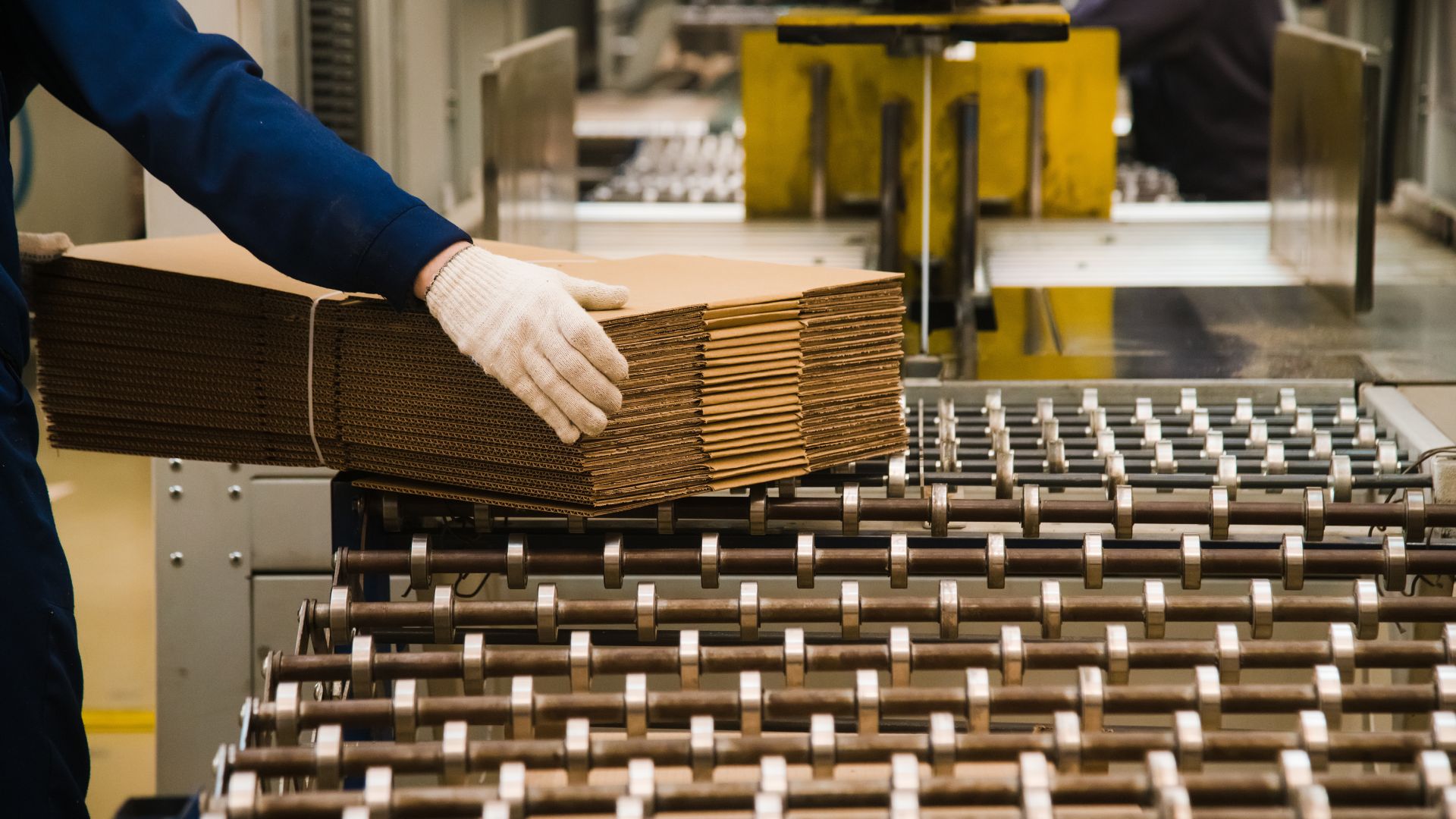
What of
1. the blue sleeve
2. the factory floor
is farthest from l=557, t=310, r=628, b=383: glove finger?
the factory floor

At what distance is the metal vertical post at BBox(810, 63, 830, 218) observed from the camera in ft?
11.0

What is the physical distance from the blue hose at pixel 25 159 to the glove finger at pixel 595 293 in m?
2.12

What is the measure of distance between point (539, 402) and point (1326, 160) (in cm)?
202

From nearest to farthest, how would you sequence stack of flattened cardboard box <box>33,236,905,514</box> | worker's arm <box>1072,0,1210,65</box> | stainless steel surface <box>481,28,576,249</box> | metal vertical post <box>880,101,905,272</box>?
stack of flattened cardboard box <box>33,236,905,514</box> < stainless steel surface <box>481,28,576,249</box> < metal vertical post <box>880,101,905,272</box> < worker's arm <box>1072,0,1210,65</box>

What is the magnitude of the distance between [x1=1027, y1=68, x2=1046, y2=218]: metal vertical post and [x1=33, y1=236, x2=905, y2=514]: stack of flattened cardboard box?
2022 mm

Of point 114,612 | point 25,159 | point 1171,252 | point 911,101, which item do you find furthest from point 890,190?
point 114,612

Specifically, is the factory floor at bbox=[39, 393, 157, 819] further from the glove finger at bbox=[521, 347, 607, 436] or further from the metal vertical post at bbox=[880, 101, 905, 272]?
the glove finger at bbox=[521, 347, 607, 436]

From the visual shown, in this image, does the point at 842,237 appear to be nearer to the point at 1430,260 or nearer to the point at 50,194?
the point at 1430,260

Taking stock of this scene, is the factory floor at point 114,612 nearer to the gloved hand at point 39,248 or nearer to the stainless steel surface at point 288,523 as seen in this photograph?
the stainless steel surface at point 288,523

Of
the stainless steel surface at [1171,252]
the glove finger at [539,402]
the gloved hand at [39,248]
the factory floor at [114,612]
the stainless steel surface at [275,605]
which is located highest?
the gloved hand at [39,248]

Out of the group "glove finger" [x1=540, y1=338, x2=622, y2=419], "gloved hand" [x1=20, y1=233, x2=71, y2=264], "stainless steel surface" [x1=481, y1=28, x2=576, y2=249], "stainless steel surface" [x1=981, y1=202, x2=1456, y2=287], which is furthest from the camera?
"stainless steel surface" [x1=981, y1=202, x2=1456, y2=287]

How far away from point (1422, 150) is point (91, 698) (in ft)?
10.3

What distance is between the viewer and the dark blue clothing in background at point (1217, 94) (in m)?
4.29

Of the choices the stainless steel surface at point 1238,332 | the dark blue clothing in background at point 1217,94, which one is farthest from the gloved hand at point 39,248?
the dark blue clothing in background at point 1217,94
